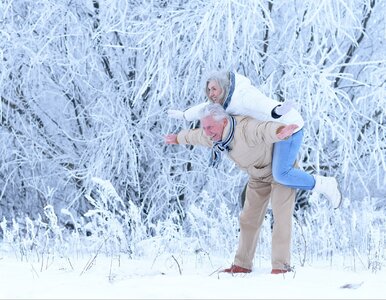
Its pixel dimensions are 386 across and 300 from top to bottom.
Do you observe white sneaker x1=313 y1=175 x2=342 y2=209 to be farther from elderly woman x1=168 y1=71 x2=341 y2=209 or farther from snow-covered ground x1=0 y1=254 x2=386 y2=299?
snow-covered ground x1=0 y1=254 x2=386 y2=299

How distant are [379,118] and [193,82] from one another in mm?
1850

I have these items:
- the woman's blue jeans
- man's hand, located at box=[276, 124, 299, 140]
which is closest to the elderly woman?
the woman's blue jeans

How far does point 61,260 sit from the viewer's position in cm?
493

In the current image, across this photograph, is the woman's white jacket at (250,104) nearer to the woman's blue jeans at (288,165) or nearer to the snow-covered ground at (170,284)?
the woman's blue jeans at (288,165)

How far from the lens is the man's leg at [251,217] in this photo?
457cm

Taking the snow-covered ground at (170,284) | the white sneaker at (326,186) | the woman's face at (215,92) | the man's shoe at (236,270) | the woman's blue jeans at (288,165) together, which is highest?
the woman's face at (215,92)

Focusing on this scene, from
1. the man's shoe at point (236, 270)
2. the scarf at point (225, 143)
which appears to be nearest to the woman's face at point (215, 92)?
the scarf at point (225, 143)

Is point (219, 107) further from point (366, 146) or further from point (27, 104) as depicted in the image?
point (27, 104)

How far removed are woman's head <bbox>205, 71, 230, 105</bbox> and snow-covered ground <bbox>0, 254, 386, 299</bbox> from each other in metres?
1.11

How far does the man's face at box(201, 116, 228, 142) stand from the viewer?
4.26 metres

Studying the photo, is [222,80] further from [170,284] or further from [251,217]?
[170,284]

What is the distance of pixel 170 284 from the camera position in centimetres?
344

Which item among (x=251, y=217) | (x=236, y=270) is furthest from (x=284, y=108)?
(x=236, y=270)

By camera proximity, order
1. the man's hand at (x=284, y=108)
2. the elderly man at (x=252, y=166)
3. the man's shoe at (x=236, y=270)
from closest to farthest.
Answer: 1. the man's hand at (x=284, y=108)
2. the elderly man at (x=252, y=166)
3. the man's shoe at (x=236, y=270)
